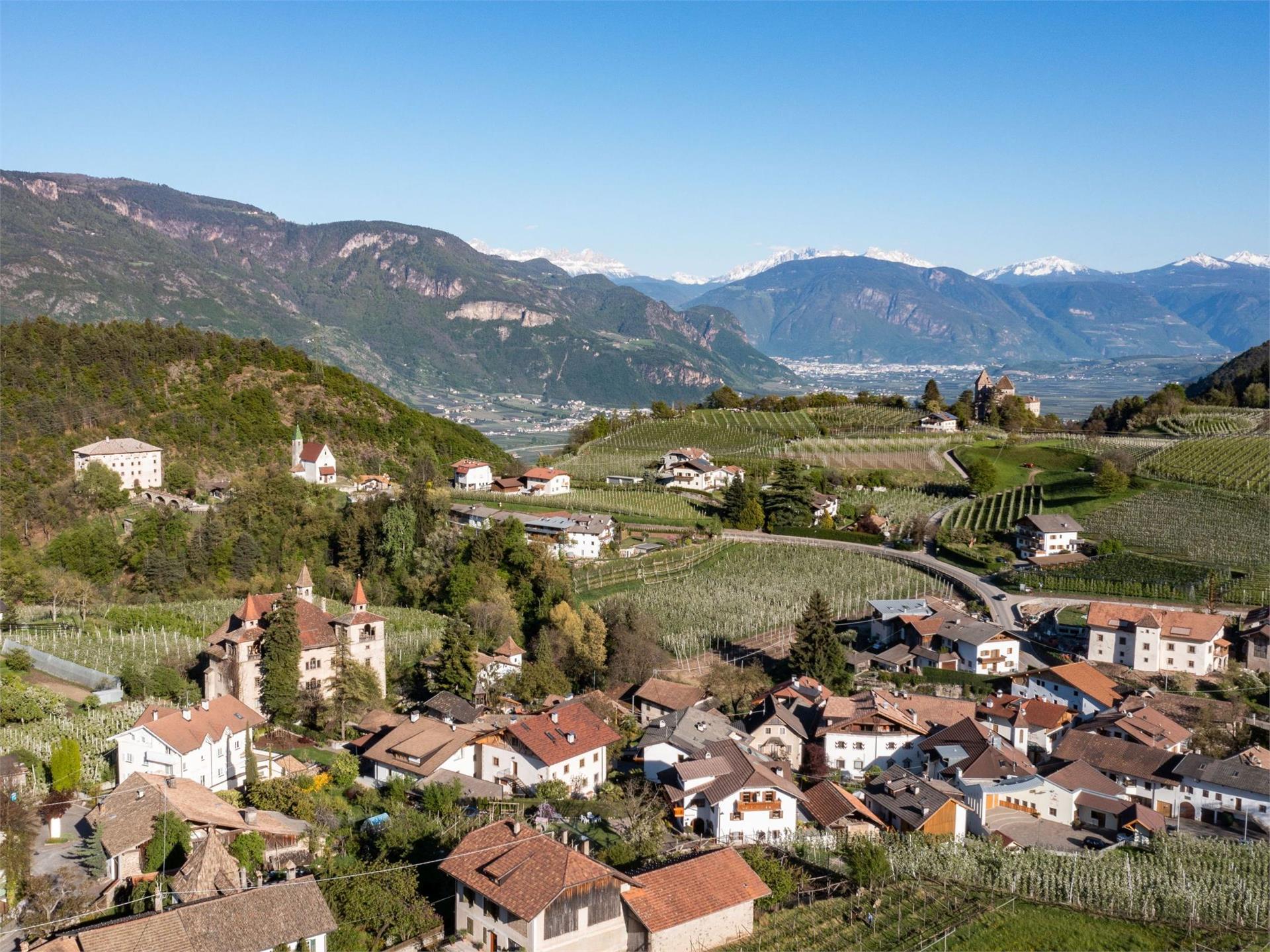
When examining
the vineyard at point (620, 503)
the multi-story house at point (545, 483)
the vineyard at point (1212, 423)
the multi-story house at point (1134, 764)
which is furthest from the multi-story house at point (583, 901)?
the vineyard at point (1212, 423)

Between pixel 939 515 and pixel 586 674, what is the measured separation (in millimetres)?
22984

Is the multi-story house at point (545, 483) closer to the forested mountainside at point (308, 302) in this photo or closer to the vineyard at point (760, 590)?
the vineyard at point (760, 590)

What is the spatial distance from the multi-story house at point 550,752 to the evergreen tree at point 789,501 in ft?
80.2

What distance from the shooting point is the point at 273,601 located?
28469 millimetres

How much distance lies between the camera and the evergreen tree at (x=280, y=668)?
86.0 feet

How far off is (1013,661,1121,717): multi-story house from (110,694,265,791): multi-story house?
2054 centimetres

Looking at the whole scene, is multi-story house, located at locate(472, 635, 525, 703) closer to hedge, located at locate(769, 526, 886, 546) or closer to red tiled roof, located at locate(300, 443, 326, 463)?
hedge, located at locate(769, 526, 886, 546)

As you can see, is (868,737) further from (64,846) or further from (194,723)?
(64,846)

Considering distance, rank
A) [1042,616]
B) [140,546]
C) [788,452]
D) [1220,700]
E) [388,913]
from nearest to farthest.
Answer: [388,913]
[1220,700]
[1042,616]
[140,546]
[788,452]

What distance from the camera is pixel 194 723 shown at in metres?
21.8

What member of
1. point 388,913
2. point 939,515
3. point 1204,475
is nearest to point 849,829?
point 388,913

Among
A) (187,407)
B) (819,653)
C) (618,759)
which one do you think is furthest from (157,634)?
(187,407)

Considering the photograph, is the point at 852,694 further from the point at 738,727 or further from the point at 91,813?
the point at 91,813

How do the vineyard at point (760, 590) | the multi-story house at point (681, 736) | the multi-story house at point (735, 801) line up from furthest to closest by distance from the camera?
the vineyard at point (760, 590) → the multi-story house at point (681, 736) → the multi-story house at point (735, 801)
